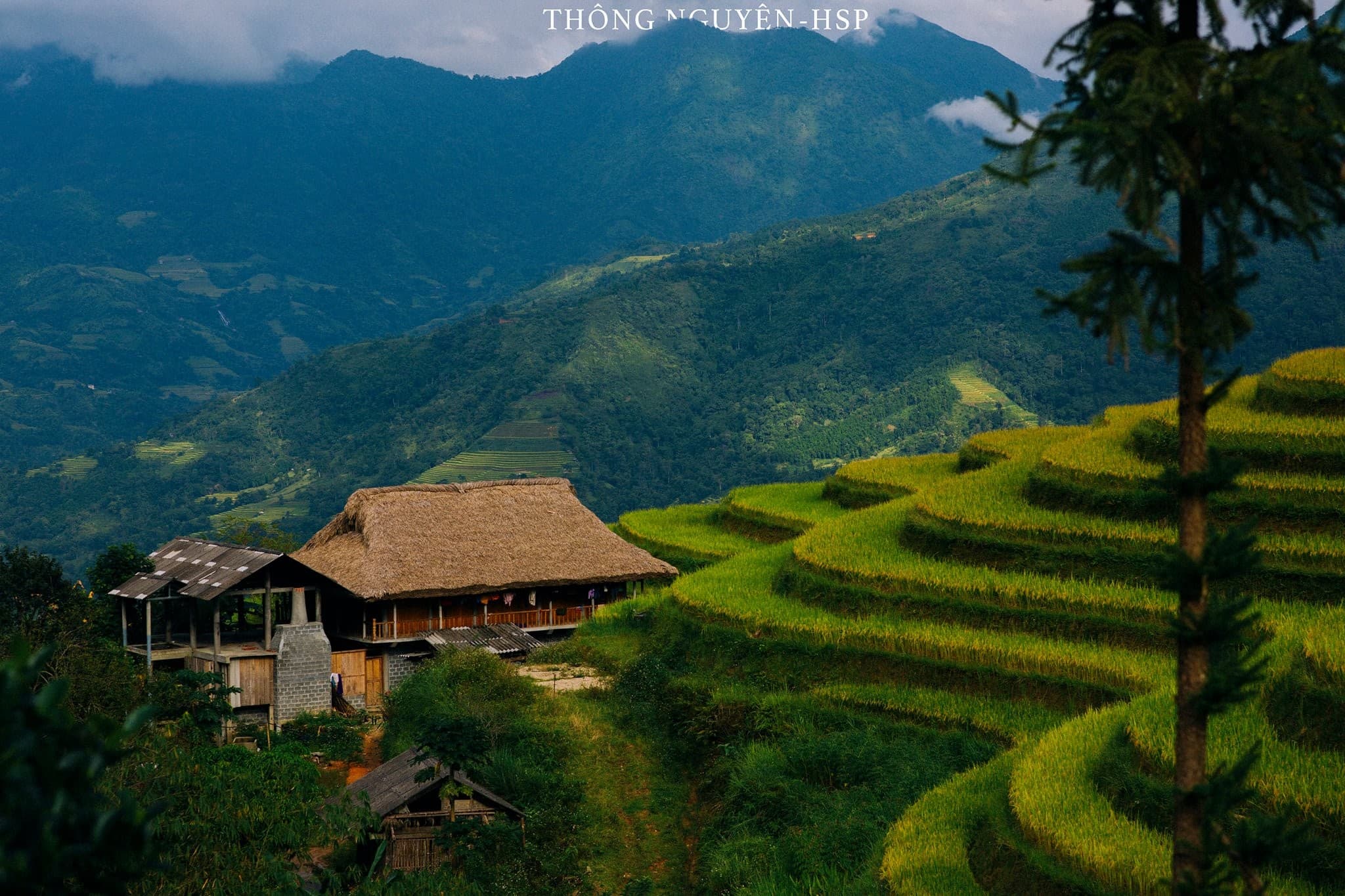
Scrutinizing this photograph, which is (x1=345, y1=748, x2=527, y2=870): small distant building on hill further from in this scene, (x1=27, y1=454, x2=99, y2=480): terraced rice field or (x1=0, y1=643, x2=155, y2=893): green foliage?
(x1=27, y1=454, x2=99, y2=480): terraced rice field

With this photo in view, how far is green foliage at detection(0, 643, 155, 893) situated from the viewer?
5.50 metres

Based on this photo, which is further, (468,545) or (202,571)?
(468,545)

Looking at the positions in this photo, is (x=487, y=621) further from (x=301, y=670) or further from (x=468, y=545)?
(x=301, y=670)

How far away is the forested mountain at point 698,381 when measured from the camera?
119500mm

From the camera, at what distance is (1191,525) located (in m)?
8.05

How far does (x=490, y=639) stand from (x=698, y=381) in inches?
4533

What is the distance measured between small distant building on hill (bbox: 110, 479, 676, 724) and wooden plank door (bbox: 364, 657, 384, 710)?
0.03 meters

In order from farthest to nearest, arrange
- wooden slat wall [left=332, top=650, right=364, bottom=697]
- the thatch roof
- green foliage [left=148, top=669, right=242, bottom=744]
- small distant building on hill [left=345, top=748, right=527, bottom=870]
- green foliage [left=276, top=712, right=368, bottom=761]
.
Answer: the thatch roof < wooden slat wall [left=332, top=650, right=364, bottom=697] < green foliage [left=276, top=712, right=368, bottom=761] < green foliage [left=148, top=669, right=242, bottom=744] < small distant building on hill [left=345, top=748, right=527, bottom=870]

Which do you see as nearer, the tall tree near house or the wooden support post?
the tall tree near house

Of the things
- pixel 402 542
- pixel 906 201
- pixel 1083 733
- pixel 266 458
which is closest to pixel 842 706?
pixel 1083 733

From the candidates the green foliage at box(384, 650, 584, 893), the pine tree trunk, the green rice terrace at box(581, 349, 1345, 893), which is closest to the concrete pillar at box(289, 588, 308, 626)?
the green foliage at box(384, 650, 584, 893)

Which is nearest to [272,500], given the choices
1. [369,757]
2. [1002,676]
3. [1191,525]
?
[369,757]

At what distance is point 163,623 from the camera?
3159 centimetres

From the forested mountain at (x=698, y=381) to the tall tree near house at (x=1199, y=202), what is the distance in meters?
101
